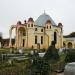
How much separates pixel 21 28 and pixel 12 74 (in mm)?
49351

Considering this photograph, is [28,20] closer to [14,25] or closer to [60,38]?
[14,25]

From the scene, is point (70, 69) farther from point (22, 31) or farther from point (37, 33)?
point (22, 31)

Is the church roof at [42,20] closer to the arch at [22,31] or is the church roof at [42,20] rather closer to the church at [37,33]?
the church at [37,33]

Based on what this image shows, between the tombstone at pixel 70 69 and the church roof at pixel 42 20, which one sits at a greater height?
the church roof at pixel 42 20

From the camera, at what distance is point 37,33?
61.3 meters

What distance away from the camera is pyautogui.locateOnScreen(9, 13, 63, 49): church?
59812 mm

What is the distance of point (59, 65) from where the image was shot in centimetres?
1745

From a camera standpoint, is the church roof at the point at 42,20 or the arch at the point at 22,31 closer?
the arch at the point at 22,31

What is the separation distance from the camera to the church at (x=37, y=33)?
196ft

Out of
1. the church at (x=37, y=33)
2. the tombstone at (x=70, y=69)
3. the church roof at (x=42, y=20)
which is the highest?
the church roof at (x=42, y=20)

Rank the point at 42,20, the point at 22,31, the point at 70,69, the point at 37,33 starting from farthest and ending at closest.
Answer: the point at 42,20, the point at 22,31, the point at 37,33, the point at 70,69

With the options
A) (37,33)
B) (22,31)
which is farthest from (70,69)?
(22,31)

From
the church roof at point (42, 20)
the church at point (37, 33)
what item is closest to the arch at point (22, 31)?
the church at point (37, 33)

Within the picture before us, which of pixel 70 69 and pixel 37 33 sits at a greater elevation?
pixel 37 33
